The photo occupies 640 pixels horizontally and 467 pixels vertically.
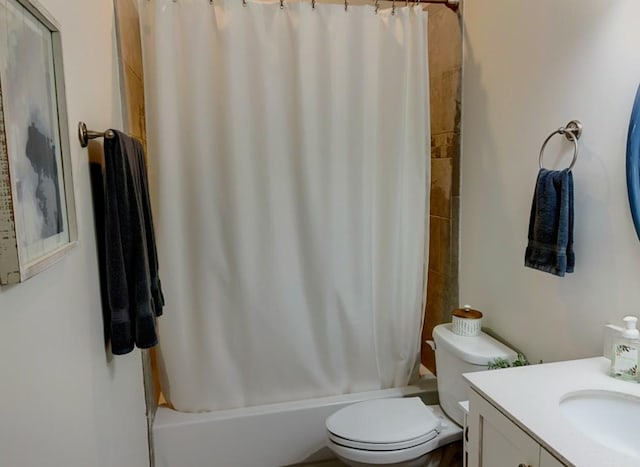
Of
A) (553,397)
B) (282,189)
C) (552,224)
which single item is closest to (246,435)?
(282,189)

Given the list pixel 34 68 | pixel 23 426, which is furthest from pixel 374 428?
pixel 34 68

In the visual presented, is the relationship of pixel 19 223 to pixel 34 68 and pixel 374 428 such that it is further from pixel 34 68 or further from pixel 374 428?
pixel 374 428

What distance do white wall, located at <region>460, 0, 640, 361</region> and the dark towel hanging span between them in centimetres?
135

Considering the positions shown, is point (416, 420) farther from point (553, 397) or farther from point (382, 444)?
point (553, 397)

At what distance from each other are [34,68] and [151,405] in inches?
60.2

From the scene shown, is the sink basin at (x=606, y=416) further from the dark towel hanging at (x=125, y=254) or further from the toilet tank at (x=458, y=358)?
the dark towel hanging at (x=125, y=254)

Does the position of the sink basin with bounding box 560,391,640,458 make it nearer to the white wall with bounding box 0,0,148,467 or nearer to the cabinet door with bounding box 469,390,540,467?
the cabinet door with bounding box 469,390,540,467

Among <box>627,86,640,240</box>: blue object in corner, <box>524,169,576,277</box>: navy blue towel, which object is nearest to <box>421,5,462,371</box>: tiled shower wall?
<box>524,169,576,277</box>: navy blue towel

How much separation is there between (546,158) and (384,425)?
1.17 meters

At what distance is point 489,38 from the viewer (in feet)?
6.20

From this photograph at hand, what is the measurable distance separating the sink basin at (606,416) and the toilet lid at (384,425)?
2.32 ft

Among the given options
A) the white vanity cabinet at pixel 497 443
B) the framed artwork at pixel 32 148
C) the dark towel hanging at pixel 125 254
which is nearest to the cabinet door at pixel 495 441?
the white vanity cabinet at pixel 497 443

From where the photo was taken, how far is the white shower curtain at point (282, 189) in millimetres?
1846

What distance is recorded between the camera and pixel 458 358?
1785 mm
